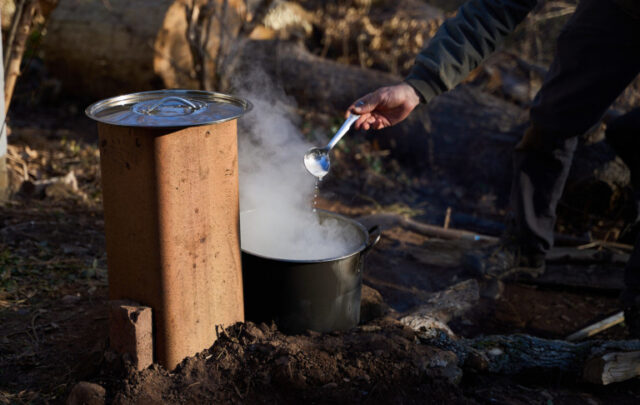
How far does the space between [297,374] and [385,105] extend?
1.36 meters

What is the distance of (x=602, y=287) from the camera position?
423 cm

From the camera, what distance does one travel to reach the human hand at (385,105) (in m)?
2.87

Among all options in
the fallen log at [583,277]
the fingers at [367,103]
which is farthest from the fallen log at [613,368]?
the fingers at [367,103]

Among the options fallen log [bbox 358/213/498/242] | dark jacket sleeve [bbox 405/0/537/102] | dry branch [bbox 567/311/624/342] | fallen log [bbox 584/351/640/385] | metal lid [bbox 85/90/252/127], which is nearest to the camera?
metal lid [bbox 85/90/252/127]

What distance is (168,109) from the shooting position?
234cm

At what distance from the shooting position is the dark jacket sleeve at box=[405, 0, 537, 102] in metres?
3.02

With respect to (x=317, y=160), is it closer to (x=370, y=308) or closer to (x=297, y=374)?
(x=370, y=308)

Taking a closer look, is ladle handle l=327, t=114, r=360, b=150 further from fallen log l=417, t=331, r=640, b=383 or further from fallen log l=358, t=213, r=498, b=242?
fallen log l=358, t=213, r=498, b=242

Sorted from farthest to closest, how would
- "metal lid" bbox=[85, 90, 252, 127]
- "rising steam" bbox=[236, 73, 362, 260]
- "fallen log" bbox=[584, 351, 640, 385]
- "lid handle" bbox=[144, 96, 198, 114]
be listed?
"rising steam" bbox=[236, 73, 362, 260], "fallen log" bbox=[584, 351, 640, 385], "lid handle" bbox=[144, 96, 198, 114], "metal lid" bbox=[85, 90, 252, 127]

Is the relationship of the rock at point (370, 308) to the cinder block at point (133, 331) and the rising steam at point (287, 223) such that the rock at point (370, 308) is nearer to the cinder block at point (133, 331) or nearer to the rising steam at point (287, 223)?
the rising steam at point (287, 223)

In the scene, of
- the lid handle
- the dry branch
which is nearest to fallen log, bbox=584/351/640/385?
the dry branch

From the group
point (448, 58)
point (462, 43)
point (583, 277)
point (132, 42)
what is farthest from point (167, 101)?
point (132, 42)

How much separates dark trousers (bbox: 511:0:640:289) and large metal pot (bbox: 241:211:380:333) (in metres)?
1.66

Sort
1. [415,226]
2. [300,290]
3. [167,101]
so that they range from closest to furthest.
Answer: [167,101], [300,290], [415,226]
